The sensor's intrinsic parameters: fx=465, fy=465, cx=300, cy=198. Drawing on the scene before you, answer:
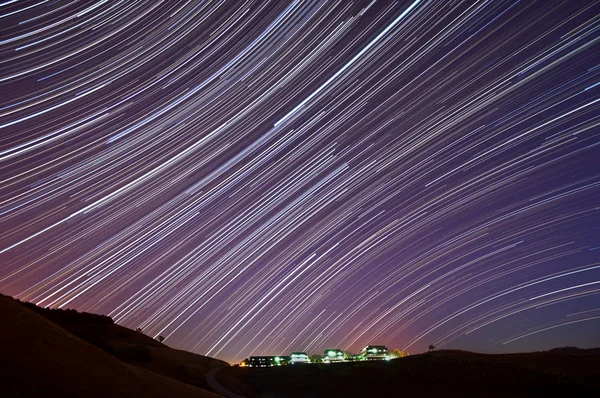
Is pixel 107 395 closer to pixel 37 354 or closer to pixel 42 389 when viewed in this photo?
pixel 42 389

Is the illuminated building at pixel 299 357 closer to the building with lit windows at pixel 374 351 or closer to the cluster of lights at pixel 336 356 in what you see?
the cluster of lights at pixel 336 356

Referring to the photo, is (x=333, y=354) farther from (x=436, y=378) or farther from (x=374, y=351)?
(x=436, y=378)

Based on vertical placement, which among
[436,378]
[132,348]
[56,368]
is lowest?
[56,368]

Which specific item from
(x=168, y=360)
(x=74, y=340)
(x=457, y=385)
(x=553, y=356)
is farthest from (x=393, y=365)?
(x=74, y=340)

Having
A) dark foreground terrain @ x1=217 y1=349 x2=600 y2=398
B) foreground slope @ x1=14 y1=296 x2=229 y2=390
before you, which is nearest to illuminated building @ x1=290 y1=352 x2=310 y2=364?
foreground slope @ x1=14 y1=296 x2=229 y2=390

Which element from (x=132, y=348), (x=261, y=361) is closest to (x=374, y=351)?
(x=261, y=361)

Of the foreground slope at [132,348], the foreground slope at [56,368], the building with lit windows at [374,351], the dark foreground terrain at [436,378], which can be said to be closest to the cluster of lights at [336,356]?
the building with lit windows at [374,351]

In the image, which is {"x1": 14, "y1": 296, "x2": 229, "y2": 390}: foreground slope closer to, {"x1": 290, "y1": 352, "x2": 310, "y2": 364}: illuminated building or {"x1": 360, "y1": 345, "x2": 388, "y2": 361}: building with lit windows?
{"x1": 290, "y1": 352, "x2": 310, "y2": 364}: illuminated building
